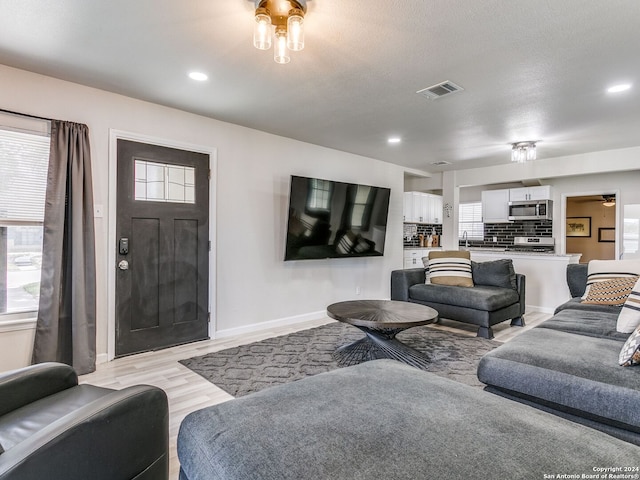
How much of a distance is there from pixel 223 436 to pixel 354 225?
13.5 feet

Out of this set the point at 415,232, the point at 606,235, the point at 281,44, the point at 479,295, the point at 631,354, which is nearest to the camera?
the point at 631,354

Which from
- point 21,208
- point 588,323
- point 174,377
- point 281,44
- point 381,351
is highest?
point 281,44

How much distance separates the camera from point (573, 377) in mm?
1730

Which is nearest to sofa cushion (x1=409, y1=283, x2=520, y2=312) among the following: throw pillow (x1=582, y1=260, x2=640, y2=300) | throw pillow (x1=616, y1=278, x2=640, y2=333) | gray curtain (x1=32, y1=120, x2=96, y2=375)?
throw pillow (x1=582, y1=260, x2=640, y2=300)

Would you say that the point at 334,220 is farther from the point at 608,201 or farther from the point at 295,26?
the point at 608,201

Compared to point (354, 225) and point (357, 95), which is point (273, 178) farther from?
point (357, 95)

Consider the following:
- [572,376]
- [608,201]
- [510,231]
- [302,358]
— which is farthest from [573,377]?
[608,201]

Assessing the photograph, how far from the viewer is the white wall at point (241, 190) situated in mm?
3049

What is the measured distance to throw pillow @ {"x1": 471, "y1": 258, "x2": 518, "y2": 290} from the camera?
4559mm

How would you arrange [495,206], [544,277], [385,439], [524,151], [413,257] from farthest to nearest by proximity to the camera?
[495,206], [413,257], [544,277], [524,151], [385,439]

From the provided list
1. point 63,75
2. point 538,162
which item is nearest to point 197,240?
point 63,75

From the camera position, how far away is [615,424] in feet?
→ 5.36

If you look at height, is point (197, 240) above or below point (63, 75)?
below

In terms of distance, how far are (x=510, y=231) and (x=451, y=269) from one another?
351cm
